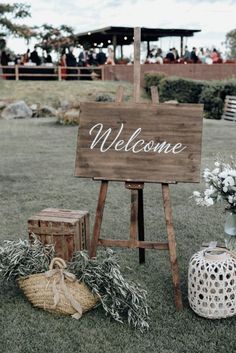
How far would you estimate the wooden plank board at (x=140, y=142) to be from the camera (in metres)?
3.47

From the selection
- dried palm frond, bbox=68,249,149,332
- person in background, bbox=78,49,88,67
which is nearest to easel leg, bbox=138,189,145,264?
dried palm frond, bbox=68,249,149,332

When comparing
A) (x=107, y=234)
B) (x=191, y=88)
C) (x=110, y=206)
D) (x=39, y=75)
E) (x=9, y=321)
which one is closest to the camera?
(x=9, y=321)

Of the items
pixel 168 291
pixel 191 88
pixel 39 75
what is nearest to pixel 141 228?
pixel 168 291

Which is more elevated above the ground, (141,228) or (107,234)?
(141,228)

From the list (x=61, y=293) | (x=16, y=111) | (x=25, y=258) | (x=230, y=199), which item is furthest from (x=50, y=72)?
(x=61, y=293)

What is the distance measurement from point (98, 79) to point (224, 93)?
8043 millimetres

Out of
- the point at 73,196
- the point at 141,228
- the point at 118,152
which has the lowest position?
the point at 73,196

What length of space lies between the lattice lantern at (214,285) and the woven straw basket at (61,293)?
0.64 metres

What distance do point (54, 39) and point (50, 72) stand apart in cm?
623

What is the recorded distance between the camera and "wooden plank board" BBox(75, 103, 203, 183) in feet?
11.4

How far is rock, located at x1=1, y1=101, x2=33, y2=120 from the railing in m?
5.41

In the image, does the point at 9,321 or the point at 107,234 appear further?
the point at 107,234

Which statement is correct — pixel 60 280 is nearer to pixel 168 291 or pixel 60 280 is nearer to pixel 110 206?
pixel 168 291

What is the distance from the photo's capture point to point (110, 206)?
6090 mm
